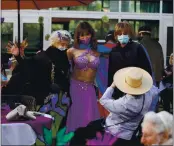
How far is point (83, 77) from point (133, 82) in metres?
0.83

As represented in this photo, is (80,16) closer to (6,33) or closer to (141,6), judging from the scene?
(141,6)

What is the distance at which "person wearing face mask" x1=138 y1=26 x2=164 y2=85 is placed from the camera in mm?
4789

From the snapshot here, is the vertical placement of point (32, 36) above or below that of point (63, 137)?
above

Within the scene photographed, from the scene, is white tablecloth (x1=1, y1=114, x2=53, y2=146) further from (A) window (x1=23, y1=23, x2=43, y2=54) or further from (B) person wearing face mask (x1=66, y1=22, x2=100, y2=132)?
(A) window (x1=23, y1=23, x2=43, y2=54)

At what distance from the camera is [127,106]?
349cm

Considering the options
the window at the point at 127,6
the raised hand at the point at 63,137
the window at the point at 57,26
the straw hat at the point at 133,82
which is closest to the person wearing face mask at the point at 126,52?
the straw hat at the point at 133,82

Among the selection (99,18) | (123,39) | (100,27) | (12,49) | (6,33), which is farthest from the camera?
(99,18)

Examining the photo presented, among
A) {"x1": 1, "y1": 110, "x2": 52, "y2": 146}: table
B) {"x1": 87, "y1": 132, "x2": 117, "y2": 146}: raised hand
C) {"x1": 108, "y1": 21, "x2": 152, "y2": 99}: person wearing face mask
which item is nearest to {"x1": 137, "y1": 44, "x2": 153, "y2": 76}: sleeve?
{"x1": 108, "y1": 21, "x2": 152, "y2": 99}: person wearing face mask

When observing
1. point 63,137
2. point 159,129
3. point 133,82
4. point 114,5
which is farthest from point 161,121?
point 114,5

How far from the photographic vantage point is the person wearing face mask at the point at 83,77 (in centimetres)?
428

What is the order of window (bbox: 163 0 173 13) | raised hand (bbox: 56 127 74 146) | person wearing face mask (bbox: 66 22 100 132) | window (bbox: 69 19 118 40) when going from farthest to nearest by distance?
window (bbox: 163 0 173 13), window (bbox: 69 19 118 40), person wearing face mask (bbox: 66 22 100 132), raised hand (bbox: 56 127 74 146)

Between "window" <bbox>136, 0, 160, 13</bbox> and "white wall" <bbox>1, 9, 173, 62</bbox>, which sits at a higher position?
"window" <bbox>136, 0, 160, 13</bbox>

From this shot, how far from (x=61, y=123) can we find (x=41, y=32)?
1.33m

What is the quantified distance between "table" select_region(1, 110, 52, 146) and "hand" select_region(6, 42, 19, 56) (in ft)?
4.41
